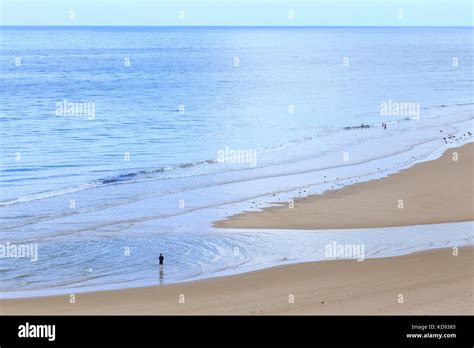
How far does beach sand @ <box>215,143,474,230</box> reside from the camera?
2761 cm

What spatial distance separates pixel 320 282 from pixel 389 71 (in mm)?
98797

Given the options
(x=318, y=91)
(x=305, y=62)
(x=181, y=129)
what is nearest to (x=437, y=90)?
(x=318, y=91)

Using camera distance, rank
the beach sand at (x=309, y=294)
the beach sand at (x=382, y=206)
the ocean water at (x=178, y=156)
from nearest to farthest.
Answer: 1. the beach sand at (x=309, y=294)
2. the ocean water at (x=178, y=156)
3. the beach sand at (x=382, y=206)

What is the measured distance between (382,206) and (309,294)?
1113 centimetres

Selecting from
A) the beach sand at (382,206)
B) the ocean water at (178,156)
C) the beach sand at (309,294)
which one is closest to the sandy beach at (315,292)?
the beach sand at (309,294)

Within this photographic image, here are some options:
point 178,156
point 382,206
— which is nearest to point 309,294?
point 382,206

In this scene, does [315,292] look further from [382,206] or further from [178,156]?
[178,156]

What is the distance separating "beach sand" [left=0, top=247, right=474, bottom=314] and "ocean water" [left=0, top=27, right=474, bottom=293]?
49.4 inches

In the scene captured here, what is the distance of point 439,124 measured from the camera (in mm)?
56812

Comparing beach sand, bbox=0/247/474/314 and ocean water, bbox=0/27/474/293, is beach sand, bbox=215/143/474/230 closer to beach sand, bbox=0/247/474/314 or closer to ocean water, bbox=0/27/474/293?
ocean water, bbox=0/27/474/293

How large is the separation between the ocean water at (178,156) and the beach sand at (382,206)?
1.31m

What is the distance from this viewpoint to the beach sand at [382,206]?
27.6m

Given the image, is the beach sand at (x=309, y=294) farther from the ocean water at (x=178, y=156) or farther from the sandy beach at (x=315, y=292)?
the ocean water at (x=178, y=156)

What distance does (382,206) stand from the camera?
29.9m
